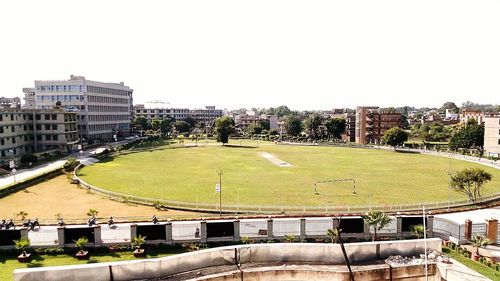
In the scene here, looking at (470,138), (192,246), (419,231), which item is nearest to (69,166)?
(192,246)

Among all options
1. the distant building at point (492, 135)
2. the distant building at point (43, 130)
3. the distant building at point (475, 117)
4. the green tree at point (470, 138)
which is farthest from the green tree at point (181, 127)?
the distant building at point (492, 135)

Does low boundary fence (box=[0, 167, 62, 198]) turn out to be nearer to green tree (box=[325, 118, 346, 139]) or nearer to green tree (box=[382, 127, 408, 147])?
green tree (box=[382, 127, 408, 147])

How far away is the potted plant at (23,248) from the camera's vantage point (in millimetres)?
24094

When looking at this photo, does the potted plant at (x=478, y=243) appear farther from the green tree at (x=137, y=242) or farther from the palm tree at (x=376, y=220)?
the green tree at (x=137, y=242)

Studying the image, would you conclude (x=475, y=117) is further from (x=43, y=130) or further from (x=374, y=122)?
(x=43, y=130)

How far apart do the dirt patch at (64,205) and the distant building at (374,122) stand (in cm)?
10151

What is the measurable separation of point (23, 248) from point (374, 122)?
121080mm

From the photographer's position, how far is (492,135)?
8919 cm

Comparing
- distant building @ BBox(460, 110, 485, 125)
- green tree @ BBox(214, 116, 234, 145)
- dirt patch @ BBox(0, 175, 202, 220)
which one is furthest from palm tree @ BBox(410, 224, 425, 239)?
distant building @ BBox(460, 110, 485, 125)

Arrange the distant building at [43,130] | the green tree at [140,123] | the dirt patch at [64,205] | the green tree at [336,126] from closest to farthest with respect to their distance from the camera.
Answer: the dirt patch at [64,205] → the distant building at [43,130] → the green tree at [336,126] → the green tree at [140,123]

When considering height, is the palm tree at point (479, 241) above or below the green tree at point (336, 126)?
below

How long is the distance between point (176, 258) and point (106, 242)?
1332cm

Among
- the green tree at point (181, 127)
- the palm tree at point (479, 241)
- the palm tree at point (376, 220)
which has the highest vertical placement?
the green tree at point (181, 127)

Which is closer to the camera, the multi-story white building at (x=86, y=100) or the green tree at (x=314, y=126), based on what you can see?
the multi-story white building at (x=86, y=100)
